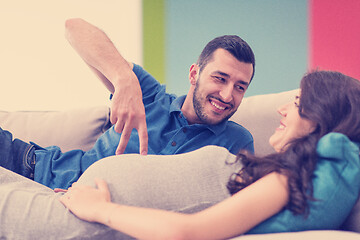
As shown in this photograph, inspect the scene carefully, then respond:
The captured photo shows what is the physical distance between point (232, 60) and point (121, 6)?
1.46m

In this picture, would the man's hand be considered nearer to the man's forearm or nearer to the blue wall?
the man's forearm

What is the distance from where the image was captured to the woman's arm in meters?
0.59

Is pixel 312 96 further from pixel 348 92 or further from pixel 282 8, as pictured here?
pixel 282 8

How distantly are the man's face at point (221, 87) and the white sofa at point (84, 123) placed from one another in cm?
18

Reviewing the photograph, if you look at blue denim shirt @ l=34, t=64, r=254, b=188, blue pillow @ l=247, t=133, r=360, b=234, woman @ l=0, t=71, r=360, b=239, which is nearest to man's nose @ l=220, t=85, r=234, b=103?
blue denim shirt @ l=34, t=64, r=254, b=188

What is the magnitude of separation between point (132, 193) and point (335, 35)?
1734 mm

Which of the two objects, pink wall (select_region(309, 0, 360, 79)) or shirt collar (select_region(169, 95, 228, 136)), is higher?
pink wall (select_region(309, 0, 360, 79))

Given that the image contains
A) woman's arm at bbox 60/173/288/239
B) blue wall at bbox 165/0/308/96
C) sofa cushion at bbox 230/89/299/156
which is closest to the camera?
woman's arm at bbox 60/173/288/239

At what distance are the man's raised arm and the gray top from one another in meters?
0.17

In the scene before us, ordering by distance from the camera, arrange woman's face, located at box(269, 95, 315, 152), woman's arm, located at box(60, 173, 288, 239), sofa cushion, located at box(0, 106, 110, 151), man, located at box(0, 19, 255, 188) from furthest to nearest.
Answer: sofa cushion, located at box(0, 106, 110, 151)
man, located at box(0, 19, 255, 188)
woman's face, located at box(269, 95, 315, 152)
woman's arm, located at box(60, 173, 288, 239)

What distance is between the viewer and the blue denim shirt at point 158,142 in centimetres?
128

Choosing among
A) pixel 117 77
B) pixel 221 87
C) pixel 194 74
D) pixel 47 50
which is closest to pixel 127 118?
pixel 117 77

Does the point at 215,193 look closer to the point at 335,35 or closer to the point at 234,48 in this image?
the point at 234,48

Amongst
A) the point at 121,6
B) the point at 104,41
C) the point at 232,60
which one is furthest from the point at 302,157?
the point at 121,6
